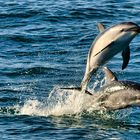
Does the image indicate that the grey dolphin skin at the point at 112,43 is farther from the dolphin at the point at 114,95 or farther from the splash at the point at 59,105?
the splash at the point at 59,105

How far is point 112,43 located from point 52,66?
22.0ft

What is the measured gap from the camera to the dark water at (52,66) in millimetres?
14766

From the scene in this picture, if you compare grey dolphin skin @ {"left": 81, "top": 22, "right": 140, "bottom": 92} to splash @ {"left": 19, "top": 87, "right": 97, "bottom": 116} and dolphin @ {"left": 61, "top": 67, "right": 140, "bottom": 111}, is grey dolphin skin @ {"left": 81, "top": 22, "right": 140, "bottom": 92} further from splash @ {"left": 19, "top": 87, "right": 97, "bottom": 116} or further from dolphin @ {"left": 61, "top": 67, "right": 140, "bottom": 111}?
splash @ {"left": 19, "top": 87, "right": 97, "bottom": 116}

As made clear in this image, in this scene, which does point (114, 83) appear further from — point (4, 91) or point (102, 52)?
point (4, 91)

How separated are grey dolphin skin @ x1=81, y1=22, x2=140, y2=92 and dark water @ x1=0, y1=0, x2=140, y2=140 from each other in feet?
4.86

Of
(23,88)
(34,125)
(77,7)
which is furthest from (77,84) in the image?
(77,7)

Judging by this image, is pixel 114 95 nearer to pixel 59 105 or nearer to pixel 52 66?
pixel 59 105

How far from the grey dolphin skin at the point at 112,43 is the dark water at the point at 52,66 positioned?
58.4 inches

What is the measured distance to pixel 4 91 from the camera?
17.9m

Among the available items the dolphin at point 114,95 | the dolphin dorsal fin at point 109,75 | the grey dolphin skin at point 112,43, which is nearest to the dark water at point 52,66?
the dolphin at point 114,95

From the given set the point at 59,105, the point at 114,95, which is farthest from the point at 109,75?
the point at 59,105

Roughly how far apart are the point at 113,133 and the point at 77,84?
4.70 meters

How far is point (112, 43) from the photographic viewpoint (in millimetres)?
14078

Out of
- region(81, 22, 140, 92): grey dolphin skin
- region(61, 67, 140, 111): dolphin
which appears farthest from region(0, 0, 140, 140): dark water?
region(81, 22, 140, 92): grey dolphin skin
